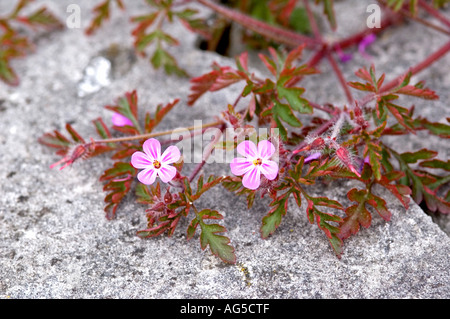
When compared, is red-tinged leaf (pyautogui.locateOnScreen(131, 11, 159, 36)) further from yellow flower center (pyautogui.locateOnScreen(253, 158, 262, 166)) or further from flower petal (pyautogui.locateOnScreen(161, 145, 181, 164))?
yellow flower center (pyautogui.locateOnScreen(253, 158, 262, 166))

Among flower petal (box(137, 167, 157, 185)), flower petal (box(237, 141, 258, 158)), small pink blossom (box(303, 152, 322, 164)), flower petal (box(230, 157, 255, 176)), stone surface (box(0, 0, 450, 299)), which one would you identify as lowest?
stone surface (box(0, 0, 450, 299))

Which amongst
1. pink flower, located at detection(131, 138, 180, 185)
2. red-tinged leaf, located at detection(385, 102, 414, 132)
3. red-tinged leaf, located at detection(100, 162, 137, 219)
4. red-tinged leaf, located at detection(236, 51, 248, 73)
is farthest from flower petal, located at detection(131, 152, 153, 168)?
red-tinged leaf, located at detection(385, 102, 414, 132)

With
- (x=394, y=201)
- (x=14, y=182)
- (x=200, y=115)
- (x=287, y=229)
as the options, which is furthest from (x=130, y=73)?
(x=394, y=201)

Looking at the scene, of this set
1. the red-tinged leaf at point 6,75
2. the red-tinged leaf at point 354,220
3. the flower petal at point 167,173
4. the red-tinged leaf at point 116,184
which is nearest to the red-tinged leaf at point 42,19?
the red-tinged leaf at point 6,75

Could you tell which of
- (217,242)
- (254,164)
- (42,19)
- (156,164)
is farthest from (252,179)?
(42,19)

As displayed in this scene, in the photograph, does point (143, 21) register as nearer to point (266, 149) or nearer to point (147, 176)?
point (147, 176)
